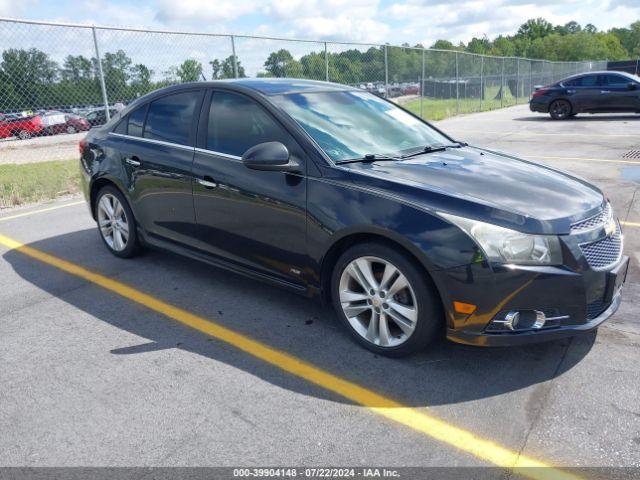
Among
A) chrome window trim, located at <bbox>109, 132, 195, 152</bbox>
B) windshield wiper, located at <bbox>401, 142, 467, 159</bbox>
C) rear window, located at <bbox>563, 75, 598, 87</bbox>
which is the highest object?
rear window, located at <bbox>563, 75, 598, 87</bbox>

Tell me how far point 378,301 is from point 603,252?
1.29m

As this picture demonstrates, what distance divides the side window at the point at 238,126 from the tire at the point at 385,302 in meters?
0.99

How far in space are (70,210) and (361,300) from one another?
5.54 meters

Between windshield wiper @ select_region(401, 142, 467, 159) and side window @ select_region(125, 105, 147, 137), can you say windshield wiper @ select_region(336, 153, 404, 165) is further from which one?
side window @ select_region(125, 105, 147, 137)

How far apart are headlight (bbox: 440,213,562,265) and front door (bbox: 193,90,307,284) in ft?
3.69

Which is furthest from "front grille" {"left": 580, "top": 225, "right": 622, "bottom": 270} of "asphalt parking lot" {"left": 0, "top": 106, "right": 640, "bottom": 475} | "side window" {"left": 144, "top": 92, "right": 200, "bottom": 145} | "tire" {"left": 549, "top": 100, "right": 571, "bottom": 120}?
"tire" {"left": 549, "top": 100, "right": 571, "bottom": 120}

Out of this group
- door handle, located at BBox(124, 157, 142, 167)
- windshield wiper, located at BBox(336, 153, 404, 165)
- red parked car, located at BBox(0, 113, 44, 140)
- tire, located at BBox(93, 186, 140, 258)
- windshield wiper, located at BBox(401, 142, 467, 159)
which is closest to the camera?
windshield wiper, located at BBox(336, 153, 404, 165)

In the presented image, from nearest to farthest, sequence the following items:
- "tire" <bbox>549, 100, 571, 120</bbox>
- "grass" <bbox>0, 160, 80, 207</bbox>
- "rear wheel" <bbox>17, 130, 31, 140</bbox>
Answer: "grass" <bbox>0, 160, 80, 207</bbox> < "rear wheel" <bbox>17, 130, 31, 140</bbox> < "tire" <bbox>549, 100, 571, 120</bbox>

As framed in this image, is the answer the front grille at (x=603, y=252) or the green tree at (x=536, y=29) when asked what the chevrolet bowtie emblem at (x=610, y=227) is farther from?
the green tree at (x=536, y=29)

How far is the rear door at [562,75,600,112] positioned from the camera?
17250mm

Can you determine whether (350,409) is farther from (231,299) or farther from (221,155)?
(221,155)

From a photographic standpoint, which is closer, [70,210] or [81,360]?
[81,360]

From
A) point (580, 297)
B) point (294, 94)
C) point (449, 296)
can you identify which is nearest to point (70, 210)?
point (294, 94)

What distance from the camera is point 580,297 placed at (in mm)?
2908
